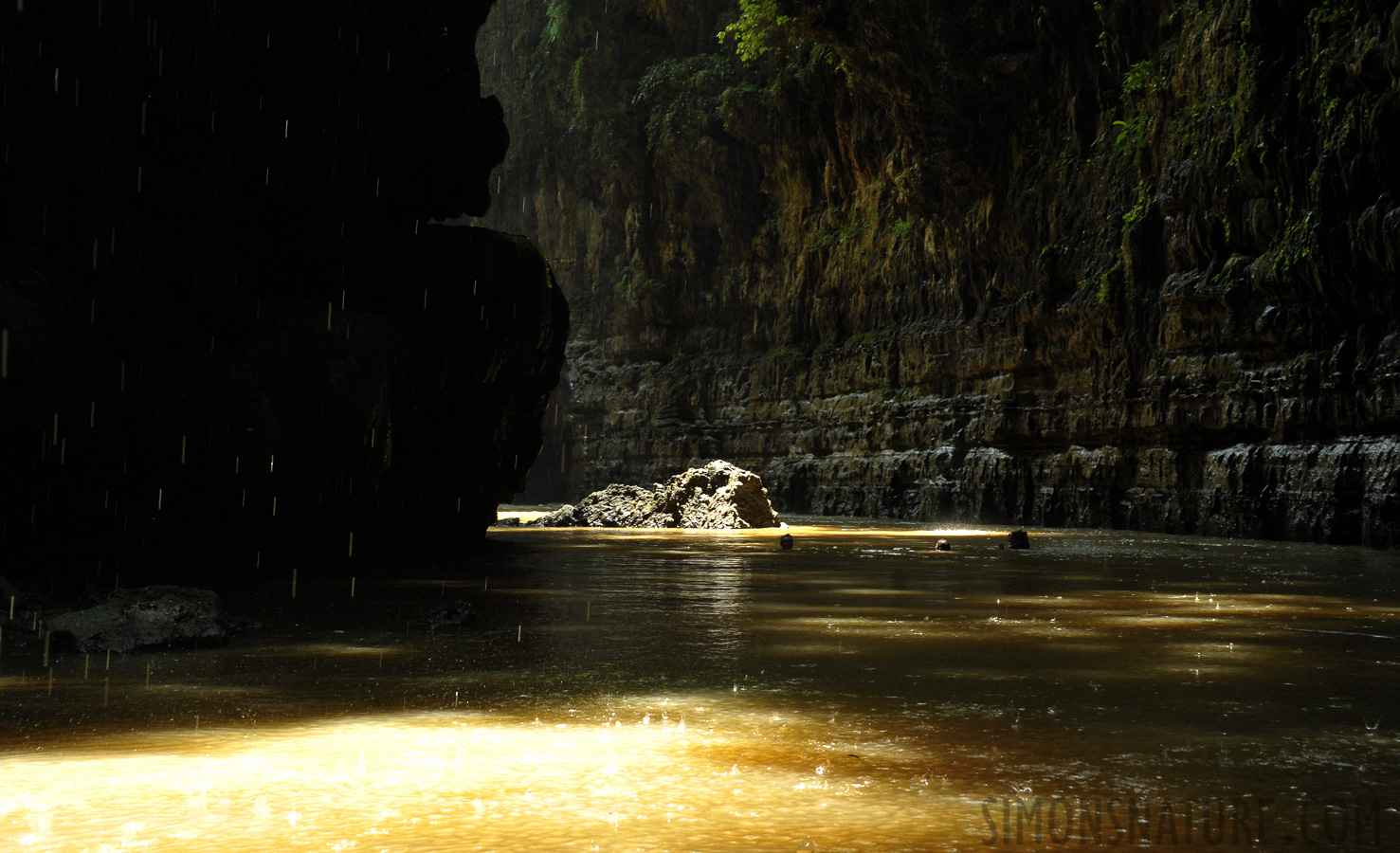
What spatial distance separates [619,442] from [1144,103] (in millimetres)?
26093

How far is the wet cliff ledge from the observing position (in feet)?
28.4

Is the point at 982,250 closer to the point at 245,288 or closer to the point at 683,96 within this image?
the point at 683,96

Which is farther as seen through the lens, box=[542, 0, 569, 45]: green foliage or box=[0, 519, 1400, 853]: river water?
box=[542, 0, 569, 45]: green foliage

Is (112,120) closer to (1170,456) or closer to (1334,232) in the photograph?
(1334,232)

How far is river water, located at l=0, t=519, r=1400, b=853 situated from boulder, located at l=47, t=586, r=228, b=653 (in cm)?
17

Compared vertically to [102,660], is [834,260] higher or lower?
higher

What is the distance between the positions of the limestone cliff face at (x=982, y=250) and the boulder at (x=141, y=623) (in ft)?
45.8

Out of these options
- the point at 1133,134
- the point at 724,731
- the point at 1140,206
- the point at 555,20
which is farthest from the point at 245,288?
the point at 555,20

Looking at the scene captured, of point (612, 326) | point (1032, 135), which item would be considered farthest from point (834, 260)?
point (612, 326)

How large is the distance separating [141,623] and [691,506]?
17641 mm

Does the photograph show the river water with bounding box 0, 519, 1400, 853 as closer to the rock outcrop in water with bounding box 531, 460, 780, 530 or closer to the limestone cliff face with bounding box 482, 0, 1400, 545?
the limestone cliff face with bounding box 482, 0, 1400, 545

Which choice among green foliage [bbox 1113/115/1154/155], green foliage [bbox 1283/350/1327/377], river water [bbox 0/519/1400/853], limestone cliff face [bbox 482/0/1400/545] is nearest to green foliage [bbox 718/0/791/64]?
limestone cliff face [bbox 482/0/1400/545]

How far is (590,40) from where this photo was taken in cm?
4281

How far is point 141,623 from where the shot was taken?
5.81m
